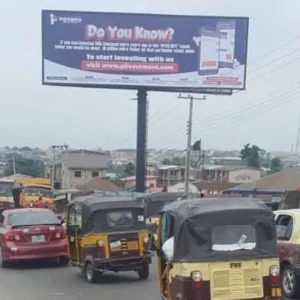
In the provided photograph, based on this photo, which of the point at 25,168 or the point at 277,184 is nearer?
the point at 277,184

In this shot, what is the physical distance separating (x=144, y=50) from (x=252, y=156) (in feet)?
263

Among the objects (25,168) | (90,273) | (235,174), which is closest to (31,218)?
(90,273)

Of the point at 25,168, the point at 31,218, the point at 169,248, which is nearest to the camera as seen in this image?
the point at 169,248

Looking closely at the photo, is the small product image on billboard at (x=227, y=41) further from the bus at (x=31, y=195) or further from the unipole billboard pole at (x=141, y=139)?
the bus at (x=31, y=195)

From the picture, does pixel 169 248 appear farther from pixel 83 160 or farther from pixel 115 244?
pixel 83 160

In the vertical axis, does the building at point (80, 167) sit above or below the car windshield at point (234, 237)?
below

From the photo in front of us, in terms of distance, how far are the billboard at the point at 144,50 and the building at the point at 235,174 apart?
2392 inches

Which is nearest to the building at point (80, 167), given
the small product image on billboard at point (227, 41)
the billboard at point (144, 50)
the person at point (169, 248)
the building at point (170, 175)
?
the building at point (170, 175)

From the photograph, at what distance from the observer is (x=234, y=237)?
10.5 m

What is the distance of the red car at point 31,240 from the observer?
19047 millimetres

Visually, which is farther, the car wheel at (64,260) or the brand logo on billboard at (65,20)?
the brand logo on billboard at (65,20)

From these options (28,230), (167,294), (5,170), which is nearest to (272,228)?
(167,294)

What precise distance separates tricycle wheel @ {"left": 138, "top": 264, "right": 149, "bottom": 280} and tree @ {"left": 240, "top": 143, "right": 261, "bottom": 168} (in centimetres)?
10898

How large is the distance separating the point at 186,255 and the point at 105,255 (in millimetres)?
5878
